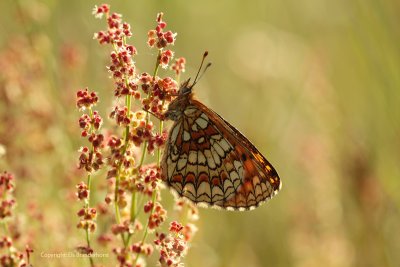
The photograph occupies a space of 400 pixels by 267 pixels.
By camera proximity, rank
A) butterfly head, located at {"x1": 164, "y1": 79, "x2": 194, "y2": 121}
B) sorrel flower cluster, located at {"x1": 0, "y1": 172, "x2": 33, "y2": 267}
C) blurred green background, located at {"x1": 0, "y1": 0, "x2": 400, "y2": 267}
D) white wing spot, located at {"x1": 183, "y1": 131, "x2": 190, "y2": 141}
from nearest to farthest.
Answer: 1. sorrel flower cluster, located at {"x1": 0, "y1": 172, "x2": 33, "y2": 267}
2. butterfly head, located at {"x1": 164, "y1": 79, "x2": 194, "y2": 121}
3. white wing spot, located at {"x1": 183, "y1": 131, "x2": 190, "y2": 141}
4. blurred green background, located at {"x1": 0, "y1": 0, "x2": 400, "y2": 267}

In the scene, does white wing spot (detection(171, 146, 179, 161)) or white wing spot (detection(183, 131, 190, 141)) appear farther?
white wing spot (detection(183, 131, 190, 141))

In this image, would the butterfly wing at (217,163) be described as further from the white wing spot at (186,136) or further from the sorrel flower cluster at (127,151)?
the sorrel flower cluster at (127,151)

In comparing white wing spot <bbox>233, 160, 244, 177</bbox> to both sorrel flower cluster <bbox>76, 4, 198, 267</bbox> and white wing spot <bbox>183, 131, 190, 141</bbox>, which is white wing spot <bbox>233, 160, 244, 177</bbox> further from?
sorrel flower cluster <bbox>76, 4, 198, 267</bbox>

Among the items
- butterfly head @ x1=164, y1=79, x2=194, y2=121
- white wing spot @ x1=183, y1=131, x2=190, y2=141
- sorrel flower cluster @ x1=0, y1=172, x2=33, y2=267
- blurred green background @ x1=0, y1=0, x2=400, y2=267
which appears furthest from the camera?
blurred green background @ x1=0, y1=0, x2=400, y2=267

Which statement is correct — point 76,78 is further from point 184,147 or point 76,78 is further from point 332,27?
point 332,27

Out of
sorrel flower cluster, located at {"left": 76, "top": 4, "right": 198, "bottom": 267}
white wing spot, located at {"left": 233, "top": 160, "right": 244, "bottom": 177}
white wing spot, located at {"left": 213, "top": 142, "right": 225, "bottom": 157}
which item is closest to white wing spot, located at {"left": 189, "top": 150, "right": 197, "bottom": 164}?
white wing spot, located at {"left": 213, "top": 142, "right": 225, "bottom": 157}

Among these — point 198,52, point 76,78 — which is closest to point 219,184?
point 76,78

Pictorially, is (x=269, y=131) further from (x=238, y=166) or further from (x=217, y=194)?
(x=217, y=194)

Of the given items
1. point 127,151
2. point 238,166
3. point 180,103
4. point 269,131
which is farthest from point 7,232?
point 269,131
